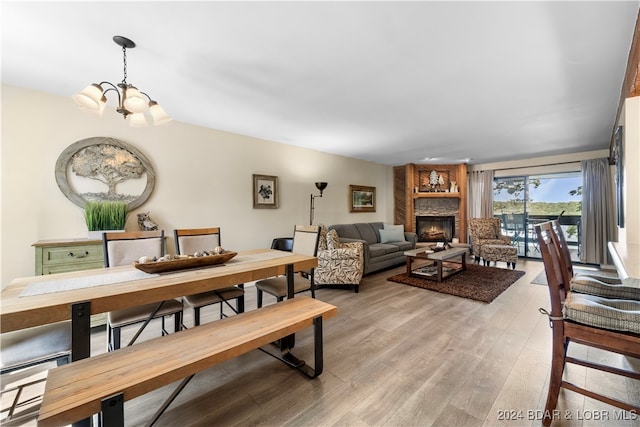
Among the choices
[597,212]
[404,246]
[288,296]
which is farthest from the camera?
[404,246]

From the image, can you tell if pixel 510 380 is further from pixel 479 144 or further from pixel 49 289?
pixel 479 144

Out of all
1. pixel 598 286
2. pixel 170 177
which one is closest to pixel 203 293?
pixel 170 177

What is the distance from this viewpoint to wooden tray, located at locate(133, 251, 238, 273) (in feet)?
5.60

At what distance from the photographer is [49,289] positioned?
1.43 m

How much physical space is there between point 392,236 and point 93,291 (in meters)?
5.27

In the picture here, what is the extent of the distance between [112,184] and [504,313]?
484cm

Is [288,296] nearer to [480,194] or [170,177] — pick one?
[170,177]

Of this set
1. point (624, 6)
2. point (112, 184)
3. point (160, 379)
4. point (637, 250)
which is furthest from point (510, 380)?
point (112, 184)

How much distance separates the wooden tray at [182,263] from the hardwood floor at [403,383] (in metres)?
0.81

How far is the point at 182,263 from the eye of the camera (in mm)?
1830

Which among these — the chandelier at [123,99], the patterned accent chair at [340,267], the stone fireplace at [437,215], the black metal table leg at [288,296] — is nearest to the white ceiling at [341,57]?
the chandelier at [123,99]

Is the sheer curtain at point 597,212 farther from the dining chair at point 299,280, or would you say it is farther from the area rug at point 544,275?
the dining chair at point 299,280

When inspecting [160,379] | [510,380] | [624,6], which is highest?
[624,6]

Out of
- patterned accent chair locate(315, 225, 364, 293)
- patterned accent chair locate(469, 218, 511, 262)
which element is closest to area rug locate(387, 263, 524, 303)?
patterned accent chair locate(469, 218, 511, 262)
